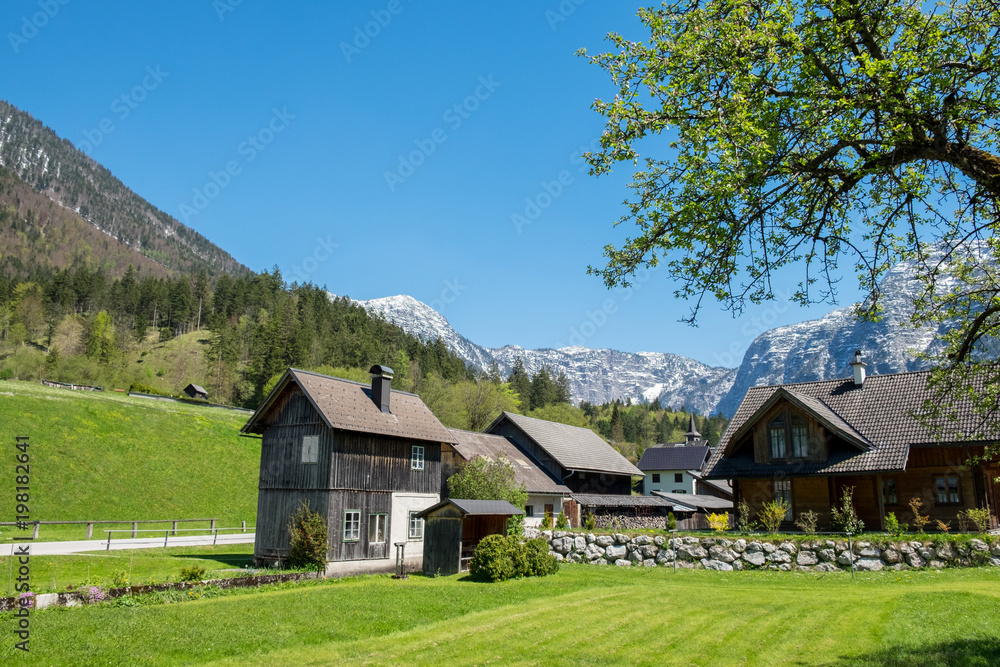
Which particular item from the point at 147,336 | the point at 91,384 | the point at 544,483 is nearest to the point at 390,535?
the point at 544,483

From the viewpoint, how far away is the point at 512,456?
44.2 m

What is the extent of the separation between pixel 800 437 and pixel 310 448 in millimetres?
22993

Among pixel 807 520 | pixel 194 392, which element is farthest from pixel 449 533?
pixel 194 392

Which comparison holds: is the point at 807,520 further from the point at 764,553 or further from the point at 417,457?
the point at 417,457

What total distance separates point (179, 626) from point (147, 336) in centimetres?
13616

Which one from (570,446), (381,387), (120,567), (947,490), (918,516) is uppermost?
(381,387)

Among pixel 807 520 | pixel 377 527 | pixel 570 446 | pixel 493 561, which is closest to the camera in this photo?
pixel 493 561

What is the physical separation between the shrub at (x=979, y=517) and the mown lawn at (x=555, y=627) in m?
6.46

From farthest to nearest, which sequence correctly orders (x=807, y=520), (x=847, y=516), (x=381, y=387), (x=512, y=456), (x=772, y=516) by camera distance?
(x=512, y=456) → (x=381, y=387) → (x=807, y=520) → (x=772, y=516) → (x=847, y=516)

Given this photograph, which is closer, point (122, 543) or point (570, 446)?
point (122, 543)

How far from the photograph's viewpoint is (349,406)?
30.5 metres

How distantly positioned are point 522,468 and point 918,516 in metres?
21.9

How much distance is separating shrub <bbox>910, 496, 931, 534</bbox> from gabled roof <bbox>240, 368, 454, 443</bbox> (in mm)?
20770

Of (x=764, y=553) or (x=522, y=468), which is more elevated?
(x=522, y=468)
